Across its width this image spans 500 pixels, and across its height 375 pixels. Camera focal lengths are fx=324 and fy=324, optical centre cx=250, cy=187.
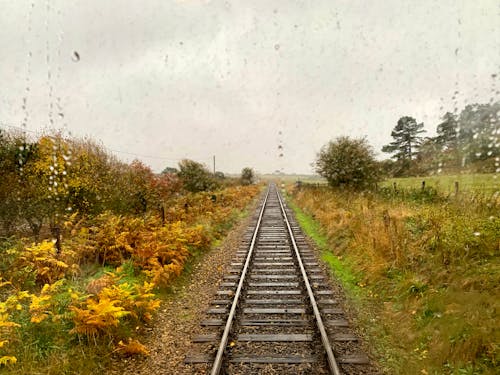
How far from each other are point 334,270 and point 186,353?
5.25m

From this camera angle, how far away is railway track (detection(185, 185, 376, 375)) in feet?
14.8

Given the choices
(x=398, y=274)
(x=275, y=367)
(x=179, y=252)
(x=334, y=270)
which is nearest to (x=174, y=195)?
(x=179, y=252)

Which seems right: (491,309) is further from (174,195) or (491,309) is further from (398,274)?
(174,195)

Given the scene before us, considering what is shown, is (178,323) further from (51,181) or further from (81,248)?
(51,181)

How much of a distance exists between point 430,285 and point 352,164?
1672 cm

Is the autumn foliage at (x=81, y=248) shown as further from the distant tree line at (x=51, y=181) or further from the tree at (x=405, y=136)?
the tree at (x=405, y=136)

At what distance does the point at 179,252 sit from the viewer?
31.1ft

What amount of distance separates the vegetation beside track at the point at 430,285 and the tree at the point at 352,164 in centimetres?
1206

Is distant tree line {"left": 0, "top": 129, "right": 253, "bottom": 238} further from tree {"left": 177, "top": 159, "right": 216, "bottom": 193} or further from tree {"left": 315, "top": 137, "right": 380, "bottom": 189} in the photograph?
tree {"left": 177, "top": 159, "right": 216, "bottom": 193}

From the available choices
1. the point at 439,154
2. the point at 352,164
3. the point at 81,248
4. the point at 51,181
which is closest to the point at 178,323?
the point at 81,248

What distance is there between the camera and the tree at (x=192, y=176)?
32062 millimetres

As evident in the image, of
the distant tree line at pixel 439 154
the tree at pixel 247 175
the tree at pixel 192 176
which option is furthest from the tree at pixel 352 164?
the tree at pixel 247 175

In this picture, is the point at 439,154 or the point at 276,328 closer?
the point at 276,328

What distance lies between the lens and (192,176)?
107ft
